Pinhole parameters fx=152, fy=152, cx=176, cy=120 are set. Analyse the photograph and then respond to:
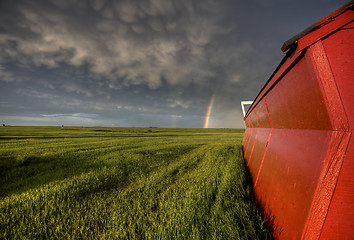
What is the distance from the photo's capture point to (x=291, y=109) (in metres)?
2.04

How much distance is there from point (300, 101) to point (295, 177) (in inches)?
33.2

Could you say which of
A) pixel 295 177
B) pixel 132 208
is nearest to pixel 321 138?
pixel 295 177

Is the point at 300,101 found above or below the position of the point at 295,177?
above

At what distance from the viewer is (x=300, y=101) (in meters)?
1.73

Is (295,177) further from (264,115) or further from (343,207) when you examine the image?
(264,115)

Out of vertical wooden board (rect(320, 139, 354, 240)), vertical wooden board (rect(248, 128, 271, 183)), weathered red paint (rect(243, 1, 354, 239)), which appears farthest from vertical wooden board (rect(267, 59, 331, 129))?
vertical wooden board (rect(248, 128, 271, 183))

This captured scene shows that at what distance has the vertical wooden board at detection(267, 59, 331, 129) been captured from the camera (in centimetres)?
139

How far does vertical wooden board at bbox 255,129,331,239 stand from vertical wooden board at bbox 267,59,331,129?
10cm

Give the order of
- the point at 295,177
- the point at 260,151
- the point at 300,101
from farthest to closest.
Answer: the point at 260,151 < the point at 300,101 < the point at 295,177

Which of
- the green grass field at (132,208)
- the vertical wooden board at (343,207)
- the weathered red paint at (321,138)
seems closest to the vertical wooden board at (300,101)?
the weathered red paint at (321,138)

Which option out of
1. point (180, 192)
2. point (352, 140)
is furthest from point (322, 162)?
point (180, 192)

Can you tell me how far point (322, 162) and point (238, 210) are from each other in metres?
1.65

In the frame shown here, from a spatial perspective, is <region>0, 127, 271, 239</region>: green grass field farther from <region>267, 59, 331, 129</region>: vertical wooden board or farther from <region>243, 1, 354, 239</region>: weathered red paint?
<region>267, 59, 331, 129</region>: vertical wooden board

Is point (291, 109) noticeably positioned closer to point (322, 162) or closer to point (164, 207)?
point (322, 162)
